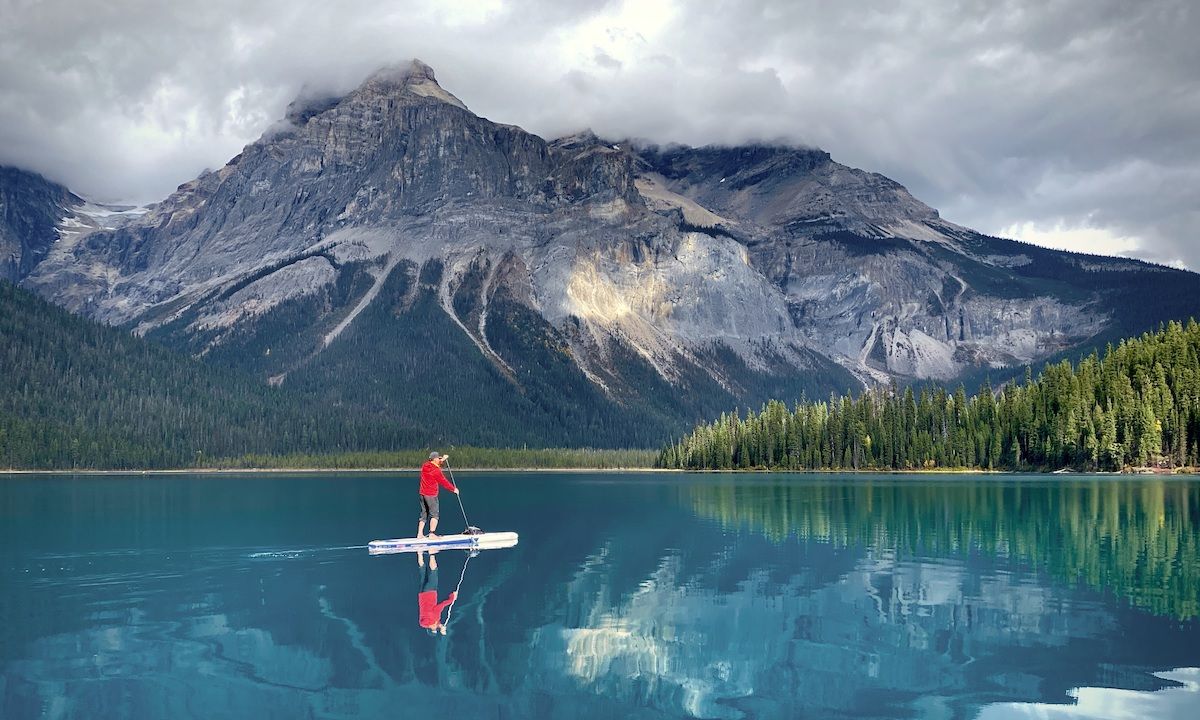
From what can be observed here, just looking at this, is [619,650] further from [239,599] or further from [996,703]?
[239,599]

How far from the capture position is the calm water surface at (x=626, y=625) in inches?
1009

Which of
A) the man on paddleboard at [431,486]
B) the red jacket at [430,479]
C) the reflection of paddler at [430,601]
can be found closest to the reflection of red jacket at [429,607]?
the reflection of paddler at [430,601]

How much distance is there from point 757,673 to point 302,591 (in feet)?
66.6

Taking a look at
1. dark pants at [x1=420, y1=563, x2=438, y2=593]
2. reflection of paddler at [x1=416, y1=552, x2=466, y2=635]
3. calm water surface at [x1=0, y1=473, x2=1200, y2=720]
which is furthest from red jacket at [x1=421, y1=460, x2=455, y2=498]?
dark pants at [x1=420, y1=563, x2=438, y2=593]

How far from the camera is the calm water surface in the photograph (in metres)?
25.6

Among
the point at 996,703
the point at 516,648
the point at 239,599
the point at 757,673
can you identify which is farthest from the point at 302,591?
the point at 996,703

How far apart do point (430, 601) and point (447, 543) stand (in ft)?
58.6

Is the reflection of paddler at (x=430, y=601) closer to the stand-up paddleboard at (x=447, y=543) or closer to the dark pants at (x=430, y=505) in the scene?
the stand-up paddleboard at (x=447, y=543)

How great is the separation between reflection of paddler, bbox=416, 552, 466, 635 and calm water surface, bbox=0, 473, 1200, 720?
407 mm

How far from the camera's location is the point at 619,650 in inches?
1209

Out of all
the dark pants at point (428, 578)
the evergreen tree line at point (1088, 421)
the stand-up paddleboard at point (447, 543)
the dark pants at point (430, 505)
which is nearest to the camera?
the dark pants at point (428, 578)

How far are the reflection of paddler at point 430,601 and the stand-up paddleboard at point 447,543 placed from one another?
4.30 metres

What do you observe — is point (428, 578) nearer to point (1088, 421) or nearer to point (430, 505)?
point (430, 505)

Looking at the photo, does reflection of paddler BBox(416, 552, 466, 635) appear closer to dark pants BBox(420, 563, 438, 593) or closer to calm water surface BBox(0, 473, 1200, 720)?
dark pants BBox(420, 563, 438, 593)
